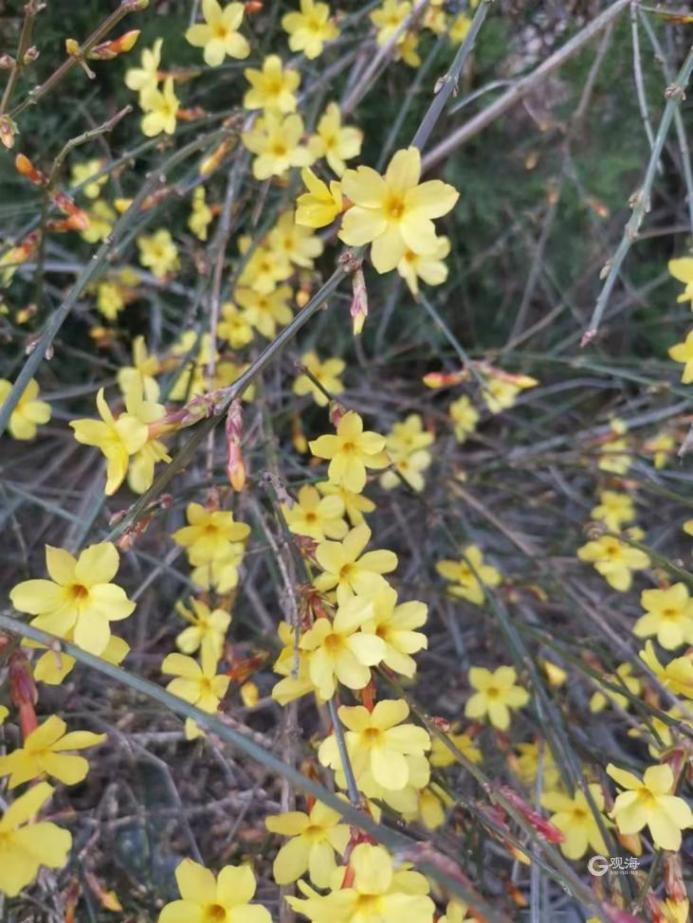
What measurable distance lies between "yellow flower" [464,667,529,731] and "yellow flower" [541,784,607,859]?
0.78 feet

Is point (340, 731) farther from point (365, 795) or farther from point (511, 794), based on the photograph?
point (511, 794)

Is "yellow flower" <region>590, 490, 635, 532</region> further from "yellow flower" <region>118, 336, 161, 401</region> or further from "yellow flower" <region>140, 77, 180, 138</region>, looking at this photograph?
"yellow flower" <region>140, 77, 180, 138</region>

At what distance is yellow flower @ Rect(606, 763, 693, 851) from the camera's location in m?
1.17

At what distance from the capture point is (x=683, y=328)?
2.80 meters

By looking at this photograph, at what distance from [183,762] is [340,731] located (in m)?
1.10

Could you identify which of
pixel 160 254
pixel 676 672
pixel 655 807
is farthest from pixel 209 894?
pixel 160 254

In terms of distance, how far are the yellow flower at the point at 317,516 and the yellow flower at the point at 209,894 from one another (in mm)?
504

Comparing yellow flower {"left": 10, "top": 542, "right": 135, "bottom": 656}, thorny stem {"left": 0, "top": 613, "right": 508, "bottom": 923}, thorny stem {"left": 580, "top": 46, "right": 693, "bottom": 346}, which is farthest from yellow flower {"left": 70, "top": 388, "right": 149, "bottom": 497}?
thorny stem {"left": 580, "top": 46, "right": 693, "bottom": 346}

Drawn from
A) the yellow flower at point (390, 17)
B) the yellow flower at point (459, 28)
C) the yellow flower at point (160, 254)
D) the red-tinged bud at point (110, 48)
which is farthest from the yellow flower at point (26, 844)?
the yellow flower at point (459, 28)

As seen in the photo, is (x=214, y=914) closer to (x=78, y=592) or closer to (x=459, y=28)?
(x=78, y=592)

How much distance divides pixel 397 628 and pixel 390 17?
1.40 metres

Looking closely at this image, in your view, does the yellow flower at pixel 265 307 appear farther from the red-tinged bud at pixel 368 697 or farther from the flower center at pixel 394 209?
the red-tinged bud at pixel 368 697

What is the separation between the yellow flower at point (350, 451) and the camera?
4.21 feet

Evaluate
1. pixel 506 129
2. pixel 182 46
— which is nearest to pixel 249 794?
pixel 182 46
